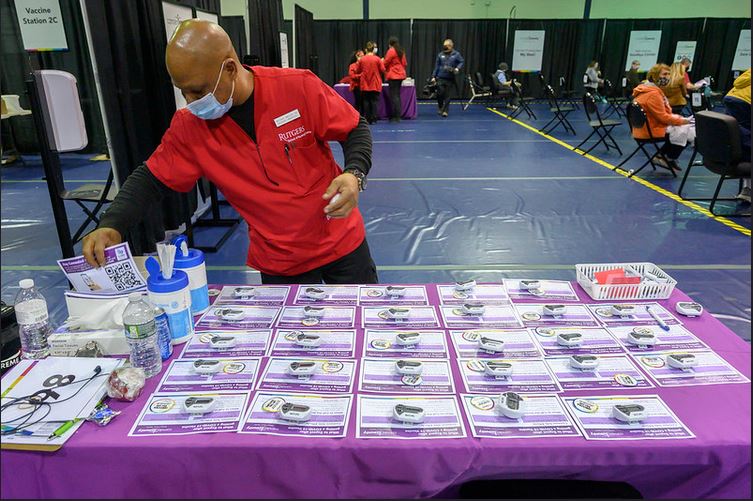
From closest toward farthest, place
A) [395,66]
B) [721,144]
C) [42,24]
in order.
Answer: [721,144]
[42,24]
[395,66]

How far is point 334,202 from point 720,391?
3.72 feet

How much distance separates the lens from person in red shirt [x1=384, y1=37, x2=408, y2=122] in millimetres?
10117

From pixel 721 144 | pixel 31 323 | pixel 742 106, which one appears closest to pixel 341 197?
pixel 31 323

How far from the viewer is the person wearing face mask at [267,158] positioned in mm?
1647

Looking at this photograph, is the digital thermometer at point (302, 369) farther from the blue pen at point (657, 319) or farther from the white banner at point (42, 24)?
the white banner at point (42, 24)

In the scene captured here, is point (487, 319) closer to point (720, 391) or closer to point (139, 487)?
point (720, 391)

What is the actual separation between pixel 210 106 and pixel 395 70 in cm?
936

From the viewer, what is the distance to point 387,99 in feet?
37.1

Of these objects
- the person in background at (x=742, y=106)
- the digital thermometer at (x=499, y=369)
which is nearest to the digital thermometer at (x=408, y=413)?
the digital thermometer at (x=499, y=369)

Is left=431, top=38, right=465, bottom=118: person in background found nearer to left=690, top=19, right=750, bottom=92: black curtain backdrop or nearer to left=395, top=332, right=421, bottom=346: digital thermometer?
left=690, top=19, right=750, bottom=92: black curtain backdrop

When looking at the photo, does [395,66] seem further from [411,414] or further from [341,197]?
[411,414]

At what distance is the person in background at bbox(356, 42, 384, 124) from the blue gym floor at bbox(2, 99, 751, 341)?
3059 millimetres

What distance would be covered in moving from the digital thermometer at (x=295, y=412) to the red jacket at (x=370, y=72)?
9466 mm

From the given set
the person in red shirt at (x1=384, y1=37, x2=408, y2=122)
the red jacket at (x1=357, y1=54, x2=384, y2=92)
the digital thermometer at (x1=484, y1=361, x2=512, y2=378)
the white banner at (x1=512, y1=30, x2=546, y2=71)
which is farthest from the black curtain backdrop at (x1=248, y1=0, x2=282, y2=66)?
the white banner at (x1=512, y1=30, x2=546, y2=71)
